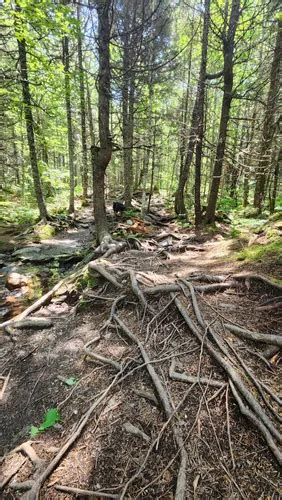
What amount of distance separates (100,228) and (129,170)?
21.4 ft

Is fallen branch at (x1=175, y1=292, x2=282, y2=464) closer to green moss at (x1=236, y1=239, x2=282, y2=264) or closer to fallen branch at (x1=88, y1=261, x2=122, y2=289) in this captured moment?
fallen branch at (x1=88, y1=261, x2=122, y2=289)

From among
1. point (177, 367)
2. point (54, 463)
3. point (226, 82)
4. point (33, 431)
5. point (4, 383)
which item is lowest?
point (4, 383)

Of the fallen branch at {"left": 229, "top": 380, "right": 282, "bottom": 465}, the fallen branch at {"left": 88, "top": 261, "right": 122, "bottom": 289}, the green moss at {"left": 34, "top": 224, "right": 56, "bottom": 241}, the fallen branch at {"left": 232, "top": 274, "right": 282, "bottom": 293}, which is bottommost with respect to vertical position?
the fallen branch at {"left": 229, "top": 380, "right": 282, "bottom": 465}

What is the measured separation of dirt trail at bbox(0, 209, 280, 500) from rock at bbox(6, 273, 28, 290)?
3003 mm

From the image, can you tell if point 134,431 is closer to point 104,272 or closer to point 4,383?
point 4,383

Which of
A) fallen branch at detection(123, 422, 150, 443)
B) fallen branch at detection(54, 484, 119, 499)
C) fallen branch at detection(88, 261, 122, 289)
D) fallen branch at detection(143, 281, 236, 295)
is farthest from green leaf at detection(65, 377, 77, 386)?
fallen branch at detection(88, 261, 122, 289)

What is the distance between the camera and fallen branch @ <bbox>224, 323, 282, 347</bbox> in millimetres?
3059

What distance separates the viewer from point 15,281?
A: 7.45 meters

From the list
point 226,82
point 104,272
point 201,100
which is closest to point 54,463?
point 104,272

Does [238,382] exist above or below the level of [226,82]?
below

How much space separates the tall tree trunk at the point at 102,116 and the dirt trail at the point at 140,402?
4199mm

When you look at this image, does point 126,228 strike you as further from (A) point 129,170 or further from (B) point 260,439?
(B) point 260,439

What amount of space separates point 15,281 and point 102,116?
5.39 metres

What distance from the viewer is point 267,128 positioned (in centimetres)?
974
